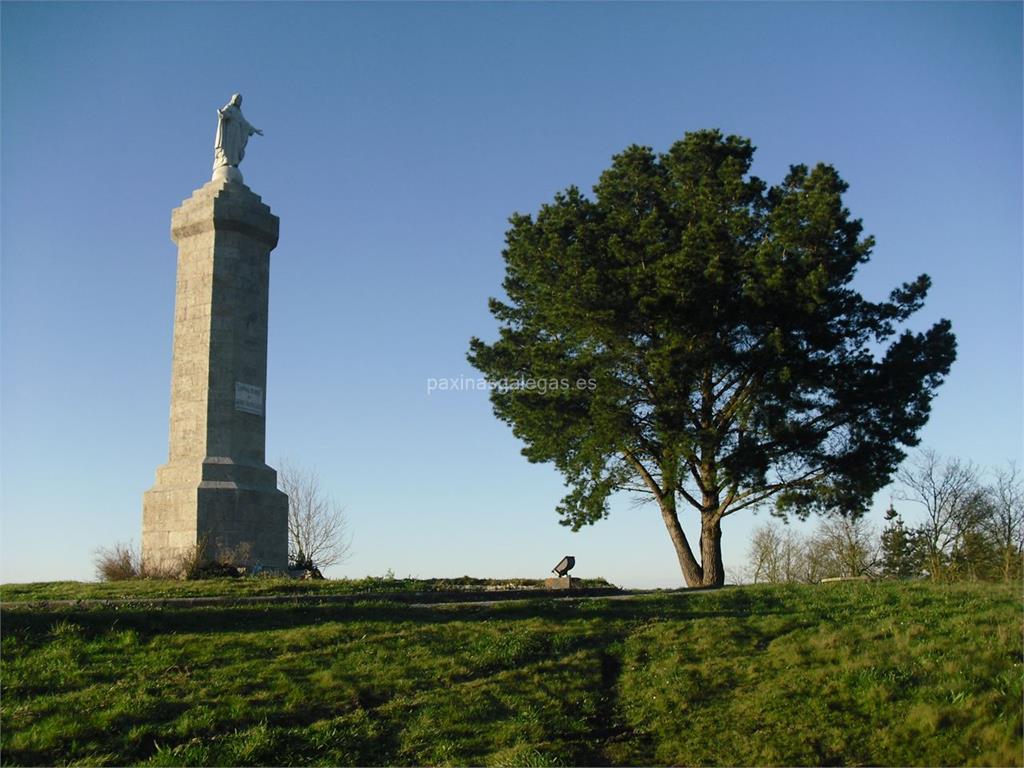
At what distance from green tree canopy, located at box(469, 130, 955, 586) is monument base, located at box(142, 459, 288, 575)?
6.26 m

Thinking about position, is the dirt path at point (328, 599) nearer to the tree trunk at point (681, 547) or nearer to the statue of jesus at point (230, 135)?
the tree trunk at point (681, 547)

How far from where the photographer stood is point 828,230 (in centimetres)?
2248

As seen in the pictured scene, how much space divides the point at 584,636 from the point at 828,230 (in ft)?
41.1

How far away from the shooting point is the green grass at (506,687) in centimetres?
963

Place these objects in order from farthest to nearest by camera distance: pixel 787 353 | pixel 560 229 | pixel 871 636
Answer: pixel 560 229 < pixel 787 353 < pixel 871 636

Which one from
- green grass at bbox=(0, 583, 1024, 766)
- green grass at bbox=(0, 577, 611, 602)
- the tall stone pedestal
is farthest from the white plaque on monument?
green grass at bbox=(0, 583, 1024, 766)

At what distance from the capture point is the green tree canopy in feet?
73.6

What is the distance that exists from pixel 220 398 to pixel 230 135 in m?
6.98

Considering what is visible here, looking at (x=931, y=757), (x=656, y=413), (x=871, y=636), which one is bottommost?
(x=931, y=757)

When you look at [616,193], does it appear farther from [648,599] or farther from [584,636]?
[584,636]

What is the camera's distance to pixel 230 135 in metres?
25.5

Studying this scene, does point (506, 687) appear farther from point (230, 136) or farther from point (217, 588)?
point (230, 136)

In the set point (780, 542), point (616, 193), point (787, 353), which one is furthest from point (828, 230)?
point (780, 542)

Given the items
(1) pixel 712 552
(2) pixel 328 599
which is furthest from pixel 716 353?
(2) pixel 328 599
